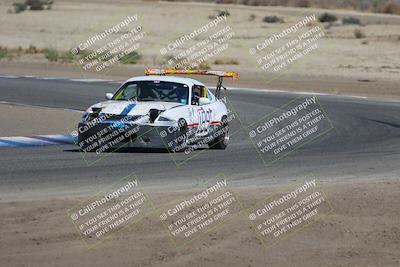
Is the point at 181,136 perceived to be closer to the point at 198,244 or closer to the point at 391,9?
the point at 198,244

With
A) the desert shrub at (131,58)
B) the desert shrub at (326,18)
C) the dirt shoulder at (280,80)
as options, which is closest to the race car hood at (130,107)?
the dirt shoulder at (280,80)

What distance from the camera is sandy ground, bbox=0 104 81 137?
18714mm

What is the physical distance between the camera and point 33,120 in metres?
20.3

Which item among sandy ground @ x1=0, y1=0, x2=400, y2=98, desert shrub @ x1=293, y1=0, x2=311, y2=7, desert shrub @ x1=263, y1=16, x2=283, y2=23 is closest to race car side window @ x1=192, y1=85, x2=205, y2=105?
sandy ground @ x1=0, y1=0, x2=400, y2=98

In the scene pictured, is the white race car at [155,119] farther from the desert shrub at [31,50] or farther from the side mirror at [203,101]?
the desert shrub at [31,50]

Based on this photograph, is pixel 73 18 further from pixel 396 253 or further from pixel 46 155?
pixel 396 253

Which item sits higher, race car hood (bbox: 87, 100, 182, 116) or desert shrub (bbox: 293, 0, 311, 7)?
race car hood (bbox: 87, 100, 182, 116)

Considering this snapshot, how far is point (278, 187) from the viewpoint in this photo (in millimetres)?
12883

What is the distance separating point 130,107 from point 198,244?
Answer: 261 inches

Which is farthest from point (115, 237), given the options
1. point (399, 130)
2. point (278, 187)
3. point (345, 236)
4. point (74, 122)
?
point (399, 130)

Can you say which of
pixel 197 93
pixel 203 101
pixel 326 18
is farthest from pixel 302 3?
pixel 203 101

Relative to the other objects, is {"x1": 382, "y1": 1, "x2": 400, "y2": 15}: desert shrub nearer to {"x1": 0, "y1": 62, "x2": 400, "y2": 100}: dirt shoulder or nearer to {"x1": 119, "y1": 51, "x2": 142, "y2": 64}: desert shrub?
{"x1": 119, "y1": 51, "x2": 142, "y2": 64}: desert shrub

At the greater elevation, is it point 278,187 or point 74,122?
point 74,122

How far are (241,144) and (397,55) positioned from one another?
24188 millimetres
